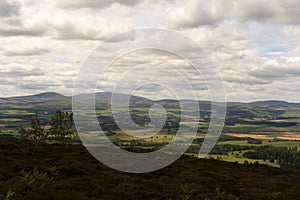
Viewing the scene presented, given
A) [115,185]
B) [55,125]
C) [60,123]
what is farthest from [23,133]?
[115,185]

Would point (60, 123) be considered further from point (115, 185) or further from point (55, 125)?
point (115, 185)

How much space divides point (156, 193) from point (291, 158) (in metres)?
109

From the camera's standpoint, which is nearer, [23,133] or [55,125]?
[55,125]

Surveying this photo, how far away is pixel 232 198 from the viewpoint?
62.7ft

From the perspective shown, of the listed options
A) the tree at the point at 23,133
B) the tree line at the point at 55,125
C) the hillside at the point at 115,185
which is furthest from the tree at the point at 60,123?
the hillside at the point at 115,185

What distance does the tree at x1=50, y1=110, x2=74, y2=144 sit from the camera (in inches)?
2223

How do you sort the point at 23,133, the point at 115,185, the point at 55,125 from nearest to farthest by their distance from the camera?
the point at 115,185, the point at 55,125, the point at 23,133

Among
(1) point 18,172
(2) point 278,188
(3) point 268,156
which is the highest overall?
(1) point 18,172

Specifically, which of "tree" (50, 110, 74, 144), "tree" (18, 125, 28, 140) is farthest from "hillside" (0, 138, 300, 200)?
"tree" (18, 125, 28, 140)

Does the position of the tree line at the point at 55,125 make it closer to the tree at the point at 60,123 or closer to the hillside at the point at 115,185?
the tree at the point at 60,123

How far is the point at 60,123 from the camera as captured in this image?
187 ft

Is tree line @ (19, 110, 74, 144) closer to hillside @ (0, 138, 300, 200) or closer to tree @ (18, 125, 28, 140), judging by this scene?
tree @ (18, 125, 28, 140)

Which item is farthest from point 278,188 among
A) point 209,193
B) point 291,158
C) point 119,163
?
point 291,158

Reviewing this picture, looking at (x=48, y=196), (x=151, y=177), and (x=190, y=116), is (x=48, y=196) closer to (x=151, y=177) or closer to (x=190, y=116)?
(x=151, y=177)
